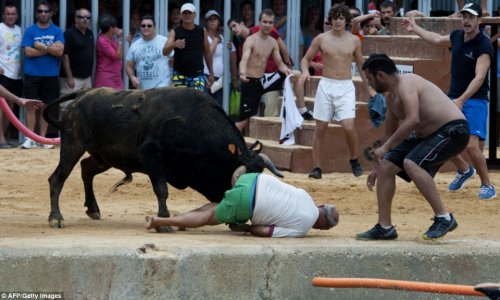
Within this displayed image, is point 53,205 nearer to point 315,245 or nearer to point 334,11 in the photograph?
point 315,245

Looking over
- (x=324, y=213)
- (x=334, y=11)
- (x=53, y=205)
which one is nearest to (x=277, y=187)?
(x=324, y=213)

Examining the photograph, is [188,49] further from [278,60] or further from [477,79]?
[477,79]

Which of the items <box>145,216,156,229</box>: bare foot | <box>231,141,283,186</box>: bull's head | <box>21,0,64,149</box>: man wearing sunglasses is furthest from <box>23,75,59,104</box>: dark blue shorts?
<box>145,216,156,229</box>: bare foot

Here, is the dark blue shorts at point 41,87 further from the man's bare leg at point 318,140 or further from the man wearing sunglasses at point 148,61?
the man's bare leg at point 318,140

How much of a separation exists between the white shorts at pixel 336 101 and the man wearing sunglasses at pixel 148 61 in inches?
114

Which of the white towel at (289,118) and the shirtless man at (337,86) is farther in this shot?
the white towel at (289,118)

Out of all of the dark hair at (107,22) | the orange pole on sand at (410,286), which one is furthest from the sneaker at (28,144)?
the orange pole on sand at (410,286)

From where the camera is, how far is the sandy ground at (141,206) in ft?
35.6

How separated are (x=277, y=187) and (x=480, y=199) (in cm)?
474

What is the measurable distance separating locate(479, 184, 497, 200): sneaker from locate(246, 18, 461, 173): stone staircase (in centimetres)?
245

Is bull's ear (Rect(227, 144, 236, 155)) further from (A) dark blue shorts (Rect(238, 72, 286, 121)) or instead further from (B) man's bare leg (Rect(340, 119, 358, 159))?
(A) dark blue shorts (Rect(238, 72, 286, 121))

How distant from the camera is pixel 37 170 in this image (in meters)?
16.3

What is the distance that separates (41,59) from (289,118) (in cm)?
365

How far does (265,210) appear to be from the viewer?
33.9 ft
